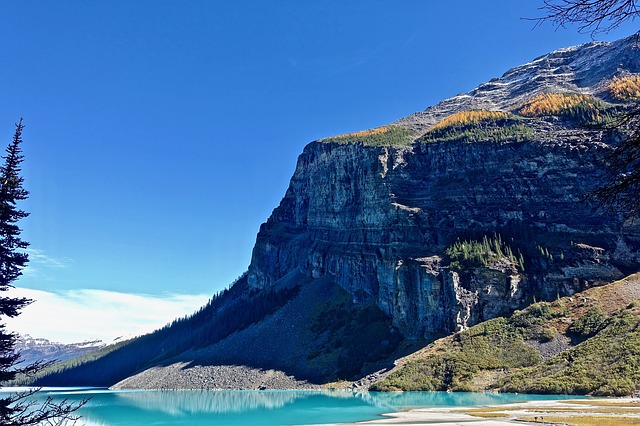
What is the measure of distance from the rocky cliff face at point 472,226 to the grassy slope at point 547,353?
921cm

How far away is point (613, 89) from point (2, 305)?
23645 cm

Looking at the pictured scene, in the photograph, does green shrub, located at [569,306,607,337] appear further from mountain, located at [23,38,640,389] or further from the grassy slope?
mountain, located at [23,38,640,389]

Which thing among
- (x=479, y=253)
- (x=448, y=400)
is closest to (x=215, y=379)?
(x=448, y=400)

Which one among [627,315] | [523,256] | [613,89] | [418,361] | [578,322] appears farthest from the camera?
[613,89]

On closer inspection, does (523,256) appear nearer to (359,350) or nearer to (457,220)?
(457,220)

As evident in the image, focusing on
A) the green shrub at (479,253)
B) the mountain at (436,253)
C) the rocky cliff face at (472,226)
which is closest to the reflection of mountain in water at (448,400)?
the mountain at (436,253)

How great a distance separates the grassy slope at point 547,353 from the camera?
81062mm

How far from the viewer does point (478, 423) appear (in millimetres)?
44719

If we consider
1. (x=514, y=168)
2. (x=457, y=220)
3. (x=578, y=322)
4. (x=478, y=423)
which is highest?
(x=514, y=168)

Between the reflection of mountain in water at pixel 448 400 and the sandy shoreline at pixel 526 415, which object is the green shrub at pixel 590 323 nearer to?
the reflection of mountain in water at pixel 448 400

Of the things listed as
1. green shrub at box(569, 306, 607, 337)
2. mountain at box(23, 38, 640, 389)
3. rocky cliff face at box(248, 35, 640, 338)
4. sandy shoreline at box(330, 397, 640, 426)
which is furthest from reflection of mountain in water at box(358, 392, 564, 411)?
rocky cliff face at box(248, 35, 640, 338)

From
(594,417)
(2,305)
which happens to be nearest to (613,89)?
(594,417)

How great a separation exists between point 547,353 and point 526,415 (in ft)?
195

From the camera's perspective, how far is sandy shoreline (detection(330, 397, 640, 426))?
44.7 m
